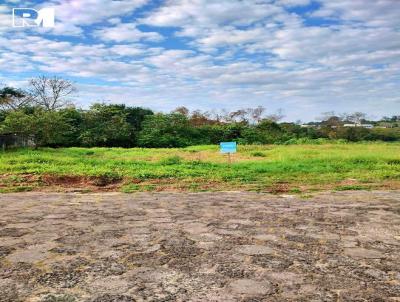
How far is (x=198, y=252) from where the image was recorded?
3.98 m

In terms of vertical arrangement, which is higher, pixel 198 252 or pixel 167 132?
pixel 167 132

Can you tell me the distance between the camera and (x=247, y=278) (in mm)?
3293

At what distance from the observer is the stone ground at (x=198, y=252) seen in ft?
9.97

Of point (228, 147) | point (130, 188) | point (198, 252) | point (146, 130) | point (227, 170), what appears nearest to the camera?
point (198, 252)

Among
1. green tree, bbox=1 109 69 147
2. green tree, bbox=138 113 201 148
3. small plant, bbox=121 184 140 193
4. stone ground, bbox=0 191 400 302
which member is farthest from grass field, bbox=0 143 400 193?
green tree, bbox=138 113 201 148

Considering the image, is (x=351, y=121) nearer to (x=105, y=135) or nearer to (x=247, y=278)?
(x=105, y=135)

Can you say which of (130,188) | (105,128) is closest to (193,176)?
(130,188)

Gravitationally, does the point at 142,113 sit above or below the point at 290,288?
A: above

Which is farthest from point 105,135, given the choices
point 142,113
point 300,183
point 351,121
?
point 351,121

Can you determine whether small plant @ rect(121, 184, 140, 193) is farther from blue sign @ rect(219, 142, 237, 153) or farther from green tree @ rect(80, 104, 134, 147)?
green tree @ rect(80, 104, 134, 147)

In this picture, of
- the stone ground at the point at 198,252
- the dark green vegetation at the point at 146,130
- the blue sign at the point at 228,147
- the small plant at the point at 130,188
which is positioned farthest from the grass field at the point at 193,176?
the dark green vegetation at the point at 146,130

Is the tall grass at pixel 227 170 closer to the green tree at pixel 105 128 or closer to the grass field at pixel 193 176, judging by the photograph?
the grass field at pixel 193 176

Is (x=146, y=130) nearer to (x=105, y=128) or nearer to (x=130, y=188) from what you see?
(x=105, y=128)

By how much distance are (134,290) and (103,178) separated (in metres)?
7.76
